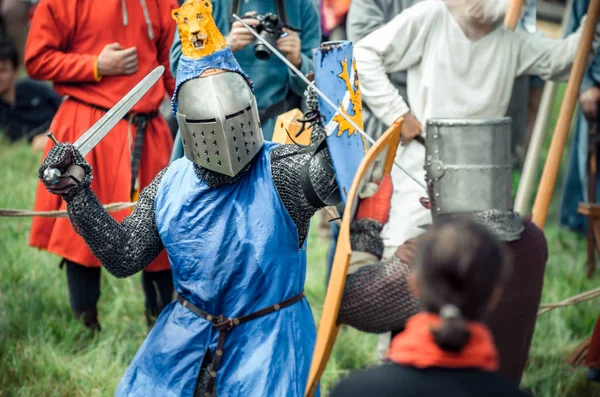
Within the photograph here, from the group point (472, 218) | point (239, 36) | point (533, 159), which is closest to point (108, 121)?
point (239, 36)

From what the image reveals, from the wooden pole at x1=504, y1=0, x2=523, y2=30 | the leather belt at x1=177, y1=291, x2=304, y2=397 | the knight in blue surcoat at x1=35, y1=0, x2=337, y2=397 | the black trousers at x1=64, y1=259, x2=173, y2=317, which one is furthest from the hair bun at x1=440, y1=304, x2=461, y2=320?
the black trousers at x1=64, y1=259, x2=173, y2=317

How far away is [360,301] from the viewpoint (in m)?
2.57

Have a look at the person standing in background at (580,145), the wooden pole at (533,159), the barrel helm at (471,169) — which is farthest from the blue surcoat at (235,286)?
the person standing in background at (580,145)

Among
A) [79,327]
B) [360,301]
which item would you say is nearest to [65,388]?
[79,327]

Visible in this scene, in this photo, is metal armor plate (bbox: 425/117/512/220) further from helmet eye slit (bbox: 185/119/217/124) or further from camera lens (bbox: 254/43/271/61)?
camera lens (bbox: 254/43/271/61)

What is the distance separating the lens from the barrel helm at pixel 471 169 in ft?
8.55

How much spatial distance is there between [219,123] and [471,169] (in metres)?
0.87

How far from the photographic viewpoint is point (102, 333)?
4910mm

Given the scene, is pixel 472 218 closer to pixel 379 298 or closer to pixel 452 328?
pixel 379 298

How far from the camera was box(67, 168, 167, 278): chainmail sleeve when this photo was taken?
3148mm

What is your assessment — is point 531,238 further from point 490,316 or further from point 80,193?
point 80,193

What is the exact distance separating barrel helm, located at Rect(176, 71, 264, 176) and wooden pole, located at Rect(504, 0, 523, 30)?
158 centimetres

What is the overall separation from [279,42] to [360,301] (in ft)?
6.53

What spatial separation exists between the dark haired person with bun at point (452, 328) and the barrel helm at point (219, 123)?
3.74 ft
